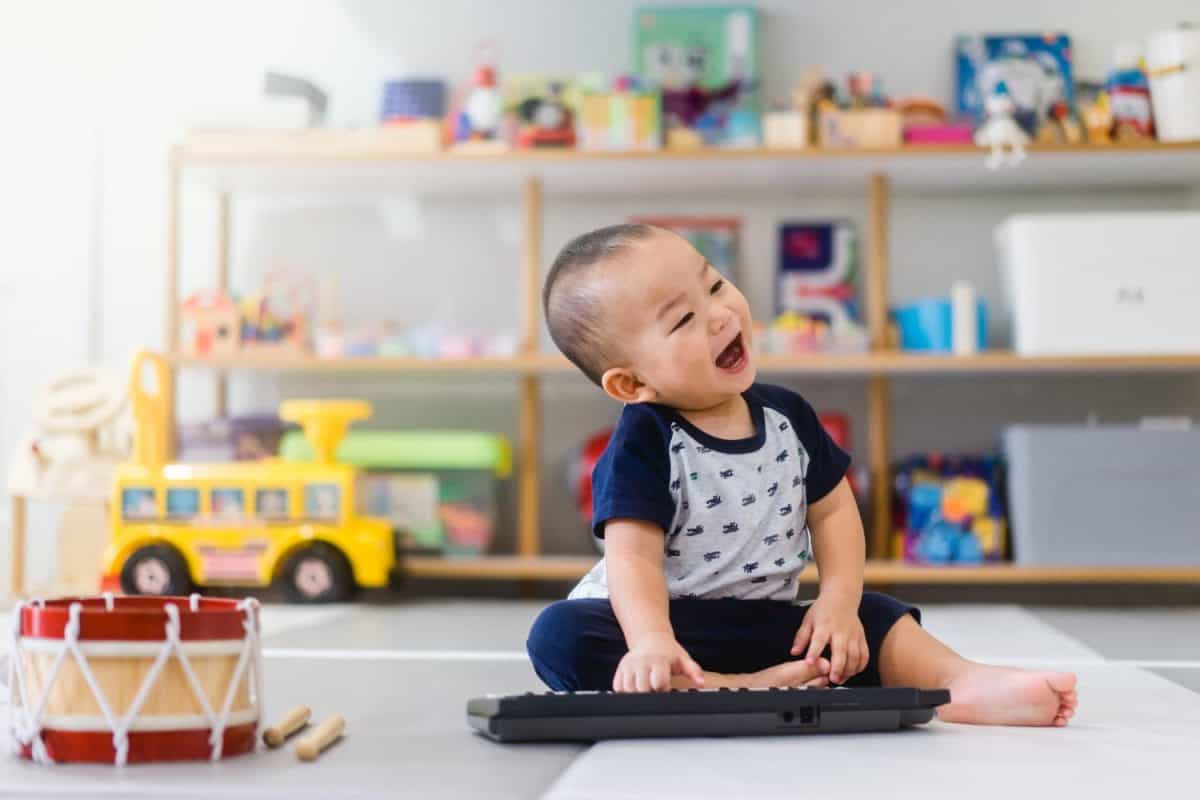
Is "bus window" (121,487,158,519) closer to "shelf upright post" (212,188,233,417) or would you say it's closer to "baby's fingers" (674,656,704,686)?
"shelf upright post" (212,188,233,417)

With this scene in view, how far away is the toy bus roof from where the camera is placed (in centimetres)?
253

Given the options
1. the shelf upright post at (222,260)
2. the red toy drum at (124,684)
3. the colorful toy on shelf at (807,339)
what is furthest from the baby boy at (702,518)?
the shelf upright post at (222,260)

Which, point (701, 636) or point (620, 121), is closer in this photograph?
point (701, 636)

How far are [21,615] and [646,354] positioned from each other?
21.1 inches

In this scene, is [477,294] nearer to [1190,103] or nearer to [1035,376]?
[1035,376]

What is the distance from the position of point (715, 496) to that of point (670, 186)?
1.70m

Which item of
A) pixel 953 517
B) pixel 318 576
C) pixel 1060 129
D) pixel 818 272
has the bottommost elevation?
pixel 318 576

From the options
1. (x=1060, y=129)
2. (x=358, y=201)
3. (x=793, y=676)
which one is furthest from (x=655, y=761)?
(x=358, y=201)

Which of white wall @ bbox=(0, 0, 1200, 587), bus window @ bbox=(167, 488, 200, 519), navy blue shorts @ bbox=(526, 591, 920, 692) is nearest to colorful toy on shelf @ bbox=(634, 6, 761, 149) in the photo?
white wall @ bbox=(0, 0, 1200, 587)

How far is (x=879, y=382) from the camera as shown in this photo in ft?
9.12

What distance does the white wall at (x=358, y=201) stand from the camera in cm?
290

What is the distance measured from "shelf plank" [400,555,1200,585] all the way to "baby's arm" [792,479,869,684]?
4.04 feet

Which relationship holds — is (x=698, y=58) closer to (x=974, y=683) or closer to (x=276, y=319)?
(x=276, y=319)

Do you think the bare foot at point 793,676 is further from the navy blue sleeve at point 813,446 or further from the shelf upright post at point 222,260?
the shelf upright post at point 222,260
